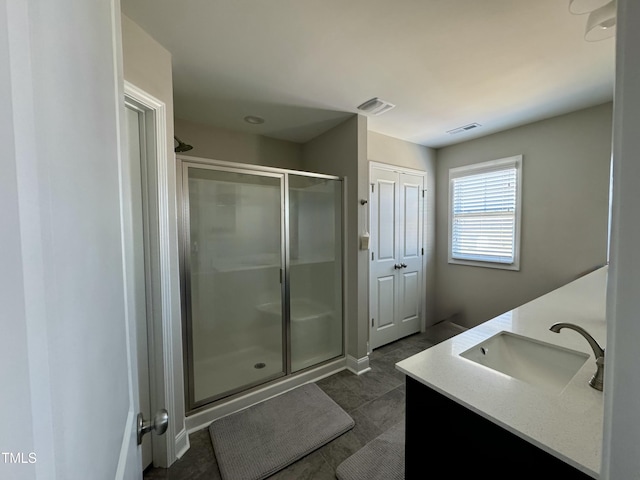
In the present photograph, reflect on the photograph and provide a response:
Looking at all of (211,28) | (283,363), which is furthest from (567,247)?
(211,28)

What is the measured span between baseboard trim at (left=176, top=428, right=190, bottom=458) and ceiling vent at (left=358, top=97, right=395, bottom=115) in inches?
113

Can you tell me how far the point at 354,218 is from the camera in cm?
256

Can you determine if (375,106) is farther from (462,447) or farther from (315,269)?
(462,447)

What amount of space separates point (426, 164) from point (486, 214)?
3.30 ft

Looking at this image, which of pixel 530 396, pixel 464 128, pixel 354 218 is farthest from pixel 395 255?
pixel 530 396

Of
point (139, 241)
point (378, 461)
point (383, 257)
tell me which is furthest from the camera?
point (383, 257)

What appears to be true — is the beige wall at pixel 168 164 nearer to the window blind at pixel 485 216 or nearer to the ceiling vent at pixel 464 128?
the ceiling vent at pixel 464 128

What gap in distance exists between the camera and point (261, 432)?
181 centimetres

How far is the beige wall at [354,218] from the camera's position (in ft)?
8.20

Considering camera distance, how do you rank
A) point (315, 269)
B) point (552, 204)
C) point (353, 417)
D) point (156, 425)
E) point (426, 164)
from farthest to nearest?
point (426, 164), point (315, 269), point (552, 204), point (353, 417), point (156, 425)

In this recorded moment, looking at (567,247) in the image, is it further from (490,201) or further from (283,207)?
(283,207)

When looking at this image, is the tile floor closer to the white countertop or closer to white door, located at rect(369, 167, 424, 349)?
white door, located at rect(369, 167, 424, 349)

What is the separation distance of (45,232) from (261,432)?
6.81ft

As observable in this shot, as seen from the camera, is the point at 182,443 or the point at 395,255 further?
the point at 395,255
